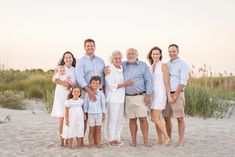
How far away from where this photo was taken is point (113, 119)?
862 centimetres

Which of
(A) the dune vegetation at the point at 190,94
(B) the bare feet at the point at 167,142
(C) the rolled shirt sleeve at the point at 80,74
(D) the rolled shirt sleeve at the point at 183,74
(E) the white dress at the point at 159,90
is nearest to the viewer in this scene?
(C) the rolled shirt sleeve at the point at 80,74

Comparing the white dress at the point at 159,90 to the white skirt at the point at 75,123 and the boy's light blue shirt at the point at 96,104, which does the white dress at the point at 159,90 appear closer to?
the boy's light blue shirt at the point at 96,104

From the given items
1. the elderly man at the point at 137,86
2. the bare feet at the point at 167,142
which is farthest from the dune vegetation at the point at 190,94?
the elderly man at the point at 137,86

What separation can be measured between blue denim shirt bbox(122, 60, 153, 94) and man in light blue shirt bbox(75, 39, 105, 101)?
0.49m

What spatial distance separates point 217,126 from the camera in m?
12.7

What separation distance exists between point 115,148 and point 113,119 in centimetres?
51

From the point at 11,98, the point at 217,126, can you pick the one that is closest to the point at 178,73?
the point at 217,126

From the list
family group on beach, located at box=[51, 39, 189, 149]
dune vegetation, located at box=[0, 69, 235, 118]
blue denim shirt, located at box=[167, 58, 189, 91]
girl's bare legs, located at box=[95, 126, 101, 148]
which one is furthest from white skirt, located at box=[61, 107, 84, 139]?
dune vegetation, located at box=[0, 69, 235, 118]

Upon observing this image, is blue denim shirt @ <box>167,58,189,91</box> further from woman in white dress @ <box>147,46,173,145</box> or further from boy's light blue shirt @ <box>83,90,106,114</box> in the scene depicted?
boy's light blue shirt @ <box>83,90,106,114</box>

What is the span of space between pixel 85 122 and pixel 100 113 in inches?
17.0

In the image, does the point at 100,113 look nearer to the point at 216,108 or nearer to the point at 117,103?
the point at 117,103

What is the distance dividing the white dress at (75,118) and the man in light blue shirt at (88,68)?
0.89ft

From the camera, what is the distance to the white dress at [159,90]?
8.66 m

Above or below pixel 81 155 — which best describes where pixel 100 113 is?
above
